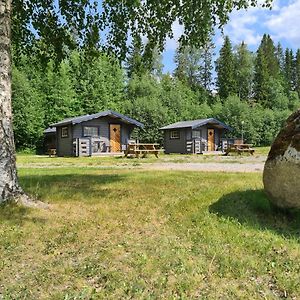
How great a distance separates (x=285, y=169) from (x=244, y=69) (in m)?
62.2

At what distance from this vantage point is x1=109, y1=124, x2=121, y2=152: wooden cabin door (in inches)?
1225

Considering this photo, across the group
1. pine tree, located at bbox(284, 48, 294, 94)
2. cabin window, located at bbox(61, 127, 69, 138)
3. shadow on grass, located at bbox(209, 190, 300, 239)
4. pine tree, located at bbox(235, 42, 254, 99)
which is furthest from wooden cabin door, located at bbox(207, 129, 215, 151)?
pine tree, located at bbox(284, 48, 294, 94)

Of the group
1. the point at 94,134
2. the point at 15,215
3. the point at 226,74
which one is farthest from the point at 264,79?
the point at 15,215

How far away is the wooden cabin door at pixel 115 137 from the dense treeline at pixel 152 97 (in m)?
5.38

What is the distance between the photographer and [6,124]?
5605mm

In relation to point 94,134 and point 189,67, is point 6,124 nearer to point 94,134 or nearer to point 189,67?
point 94,134

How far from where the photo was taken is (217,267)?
398 centimetres

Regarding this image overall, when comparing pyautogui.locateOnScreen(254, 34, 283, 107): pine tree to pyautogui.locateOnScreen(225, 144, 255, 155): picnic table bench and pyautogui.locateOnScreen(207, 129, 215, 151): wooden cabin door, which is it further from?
pyautogui.locateOnScreen(225, 144, 255, 155): picnic table bench

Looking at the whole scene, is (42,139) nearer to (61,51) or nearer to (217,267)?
(61,51)

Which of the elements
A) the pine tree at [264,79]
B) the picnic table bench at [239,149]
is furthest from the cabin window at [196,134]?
the pine tree at [264,79]

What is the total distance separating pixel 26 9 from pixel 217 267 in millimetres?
7669

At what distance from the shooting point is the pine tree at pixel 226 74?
60.6 meters

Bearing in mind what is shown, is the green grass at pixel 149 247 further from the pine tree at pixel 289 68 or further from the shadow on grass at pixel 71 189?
the pine tree at pixel 289 68

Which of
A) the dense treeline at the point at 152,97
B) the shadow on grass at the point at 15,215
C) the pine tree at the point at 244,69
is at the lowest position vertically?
the shadow on grass at the point at 15,215
